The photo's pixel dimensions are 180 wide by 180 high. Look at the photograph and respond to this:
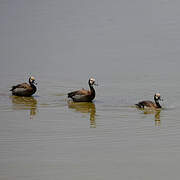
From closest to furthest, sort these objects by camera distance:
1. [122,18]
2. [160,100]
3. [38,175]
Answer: [38,175] < [160,100] < [122,18]

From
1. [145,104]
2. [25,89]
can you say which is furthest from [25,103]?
[145,104]

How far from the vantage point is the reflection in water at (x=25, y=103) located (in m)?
14.5

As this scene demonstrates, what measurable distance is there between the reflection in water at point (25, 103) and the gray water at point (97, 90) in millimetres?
28

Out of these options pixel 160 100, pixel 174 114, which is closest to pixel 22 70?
pixel 160 100

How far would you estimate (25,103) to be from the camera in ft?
50.7

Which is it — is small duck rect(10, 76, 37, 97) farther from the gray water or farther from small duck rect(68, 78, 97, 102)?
small duck rect(68, 78, 97, 102)

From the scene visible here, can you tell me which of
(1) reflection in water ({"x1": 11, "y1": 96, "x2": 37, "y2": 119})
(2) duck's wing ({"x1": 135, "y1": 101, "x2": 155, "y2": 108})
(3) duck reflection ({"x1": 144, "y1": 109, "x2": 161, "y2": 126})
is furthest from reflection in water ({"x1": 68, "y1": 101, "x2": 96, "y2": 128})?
(3) duck reflection ({"x1": 144, "y1": 109, "x2": 161, "y2": 126})

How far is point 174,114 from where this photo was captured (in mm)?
13031

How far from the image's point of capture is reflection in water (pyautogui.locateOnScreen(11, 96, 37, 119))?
47.5 feet

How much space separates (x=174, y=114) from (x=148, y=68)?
5951 millimetres

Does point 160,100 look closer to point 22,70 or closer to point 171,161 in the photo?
point 171,161

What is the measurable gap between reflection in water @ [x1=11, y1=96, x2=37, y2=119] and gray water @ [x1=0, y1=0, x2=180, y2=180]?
3 cm

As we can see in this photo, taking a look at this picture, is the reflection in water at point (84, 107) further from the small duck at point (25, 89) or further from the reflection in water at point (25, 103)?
the small duck at point (25, 89)

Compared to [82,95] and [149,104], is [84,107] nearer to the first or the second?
[82,95]
